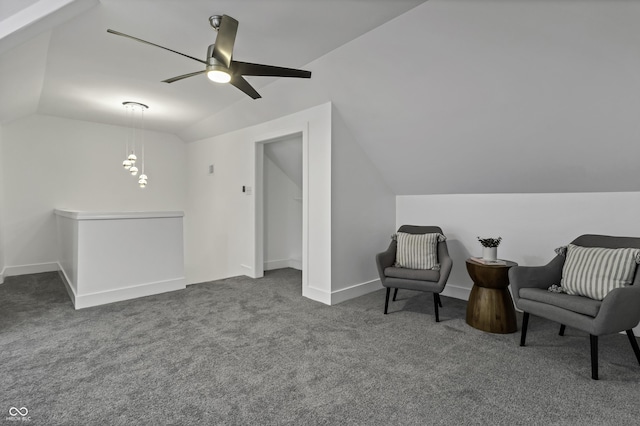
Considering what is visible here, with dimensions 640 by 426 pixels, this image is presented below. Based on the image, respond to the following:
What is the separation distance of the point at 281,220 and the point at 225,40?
12.3 ft

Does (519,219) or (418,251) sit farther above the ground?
(519,219)

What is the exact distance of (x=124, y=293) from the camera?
370 centimetres

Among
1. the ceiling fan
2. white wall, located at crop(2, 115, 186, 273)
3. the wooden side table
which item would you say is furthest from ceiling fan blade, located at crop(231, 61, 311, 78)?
white wall, located at crop(2, 115, 186, 273)

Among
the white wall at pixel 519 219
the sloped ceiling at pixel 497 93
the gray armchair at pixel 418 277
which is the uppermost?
the sloped ceiling at pixel 497 93

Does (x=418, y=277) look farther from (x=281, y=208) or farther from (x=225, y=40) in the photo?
(x=281, y=208)

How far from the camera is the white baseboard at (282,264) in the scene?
5363 mm

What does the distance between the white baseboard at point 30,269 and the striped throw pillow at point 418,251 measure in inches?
228

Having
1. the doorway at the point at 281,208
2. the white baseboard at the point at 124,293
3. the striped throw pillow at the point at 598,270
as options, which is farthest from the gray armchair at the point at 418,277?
Answer: the white baseboard at the point at 124,293

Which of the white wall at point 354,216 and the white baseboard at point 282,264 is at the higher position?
the white wall at point 354,216

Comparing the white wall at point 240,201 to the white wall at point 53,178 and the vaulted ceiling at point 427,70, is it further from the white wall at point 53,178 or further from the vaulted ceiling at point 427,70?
the white wall at point 53,178

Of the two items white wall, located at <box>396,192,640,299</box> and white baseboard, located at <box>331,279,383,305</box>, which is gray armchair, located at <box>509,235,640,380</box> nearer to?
white wall, located at <box>396,192,640,299</box>

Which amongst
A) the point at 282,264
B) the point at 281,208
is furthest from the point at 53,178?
the point at 282,264

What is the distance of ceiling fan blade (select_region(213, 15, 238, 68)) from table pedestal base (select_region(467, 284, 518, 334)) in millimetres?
2839

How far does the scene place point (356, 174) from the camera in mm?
3887
